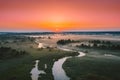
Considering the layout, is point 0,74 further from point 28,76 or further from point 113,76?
point 113,76

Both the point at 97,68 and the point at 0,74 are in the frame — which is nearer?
the point at 0,74

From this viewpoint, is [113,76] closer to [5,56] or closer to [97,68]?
[97,68]

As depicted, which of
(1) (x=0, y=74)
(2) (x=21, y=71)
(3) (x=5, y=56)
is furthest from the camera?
(3) (x=5, y=56)

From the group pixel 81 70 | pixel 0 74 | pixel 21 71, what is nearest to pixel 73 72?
pixel 81 70

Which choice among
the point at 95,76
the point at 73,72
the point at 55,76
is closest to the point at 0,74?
the point at 55,76

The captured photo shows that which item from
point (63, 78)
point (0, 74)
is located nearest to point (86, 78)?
point (63, 78)

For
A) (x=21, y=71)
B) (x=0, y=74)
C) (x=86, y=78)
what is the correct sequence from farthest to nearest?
(x=21, y=71) < (x=0, y=74) < (x=86, y=78)

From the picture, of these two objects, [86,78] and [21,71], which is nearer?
[86,78]

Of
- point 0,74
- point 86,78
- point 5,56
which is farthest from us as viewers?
point 5,56

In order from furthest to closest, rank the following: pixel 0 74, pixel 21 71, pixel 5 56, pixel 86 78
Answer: pixel 5 56
pixel 21 71
pixel 0 74
pixel 86 78
